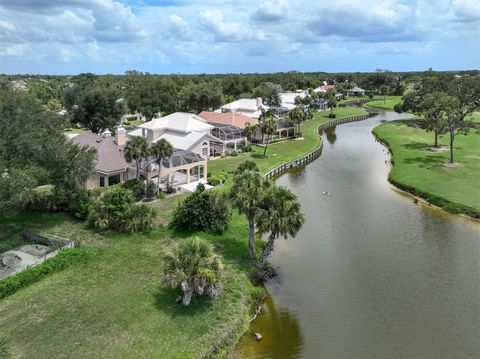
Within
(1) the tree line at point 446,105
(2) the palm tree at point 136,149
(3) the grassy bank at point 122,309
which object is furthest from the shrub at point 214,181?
(1) the tree line at point 446,105

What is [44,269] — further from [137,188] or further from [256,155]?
[256,155]

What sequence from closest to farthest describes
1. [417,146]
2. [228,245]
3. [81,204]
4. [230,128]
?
1. [228,245]
2. [81,204]
3. [230,128]
4. [417,146]

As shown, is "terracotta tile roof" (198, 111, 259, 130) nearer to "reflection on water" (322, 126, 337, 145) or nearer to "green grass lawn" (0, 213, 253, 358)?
"reflection on water" (322, 126, 337, 145)

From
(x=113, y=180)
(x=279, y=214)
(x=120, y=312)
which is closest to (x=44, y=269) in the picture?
(x=120, y=312)

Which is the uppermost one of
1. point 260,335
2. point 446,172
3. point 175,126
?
point 175,126

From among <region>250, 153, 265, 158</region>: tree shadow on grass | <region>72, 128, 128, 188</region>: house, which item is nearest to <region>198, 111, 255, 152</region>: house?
<region>250, 153, 265, 158</region>: tree shadow on grass

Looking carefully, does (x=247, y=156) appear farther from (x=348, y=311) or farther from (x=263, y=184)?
(x=348, y=311)

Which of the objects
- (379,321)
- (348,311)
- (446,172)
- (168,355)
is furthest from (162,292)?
(446,172)
